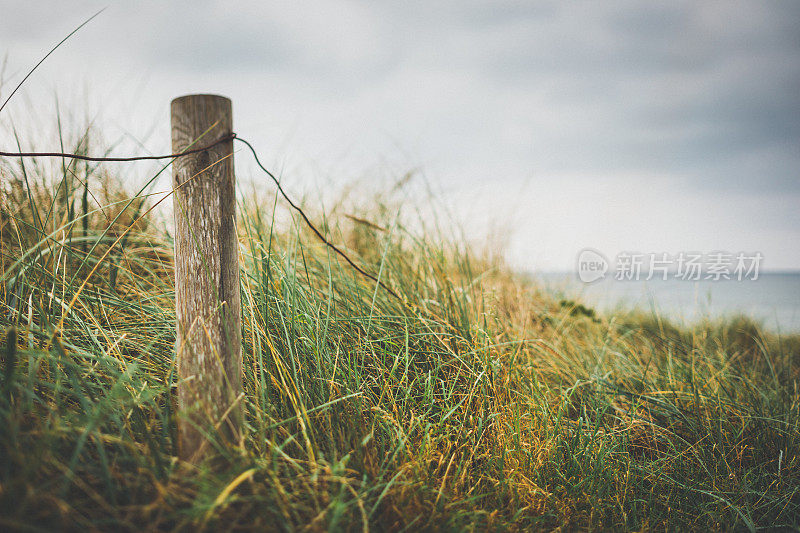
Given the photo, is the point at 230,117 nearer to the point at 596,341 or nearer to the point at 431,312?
the point at 431,312

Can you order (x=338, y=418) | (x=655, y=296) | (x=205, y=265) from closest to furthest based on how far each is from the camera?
(x=205, y=265)
(x=338, y=418)
(x=655, y=296)

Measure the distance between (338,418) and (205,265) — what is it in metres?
0.68

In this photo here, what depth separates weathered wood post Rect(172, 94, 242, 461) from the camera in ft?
3.64

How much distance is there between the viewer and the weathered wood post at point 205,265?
1.11m

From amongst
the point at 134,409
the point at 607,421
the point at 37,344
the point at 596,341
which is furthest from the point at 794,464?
the point at 37,344

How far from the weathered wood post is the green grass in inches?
5.3

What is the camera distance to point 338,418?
1.38 m

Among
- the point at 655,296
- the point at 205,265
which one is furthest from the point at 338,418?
the point at 655,296

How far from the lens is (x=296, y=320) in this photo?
5.05 ft

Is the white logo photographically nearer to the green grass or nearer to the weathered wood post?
the green grass

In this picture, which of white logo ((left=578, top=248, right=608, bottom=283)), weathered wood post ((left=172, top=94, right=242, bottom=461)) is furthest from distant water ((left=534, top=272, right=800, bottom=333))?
weathered wood post ((left=172, top=94, right=242, bottom=461))

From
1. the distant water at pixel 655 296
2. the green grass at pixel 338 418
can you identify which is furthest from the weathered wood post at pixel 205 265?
the distant water at pixel 655 296

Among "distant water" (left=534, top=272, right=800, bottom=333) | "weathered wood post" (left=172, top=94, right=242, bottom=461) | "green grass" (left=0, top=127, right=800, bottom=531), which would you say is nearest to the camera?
"green grass" (left=0, top=127, right=800, bottom=531)

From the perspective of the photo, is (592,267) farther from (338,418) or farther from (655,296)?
(338,418)
